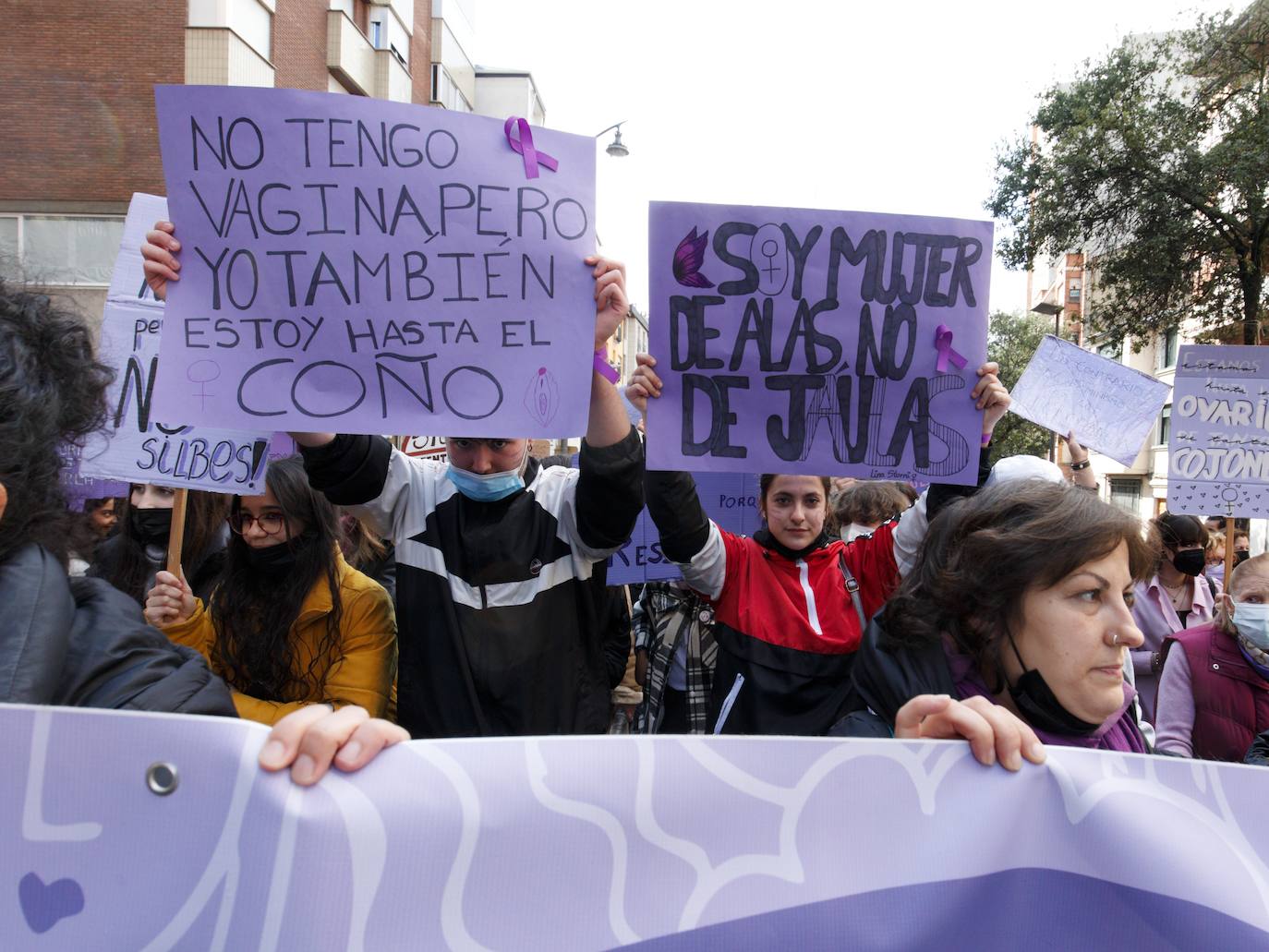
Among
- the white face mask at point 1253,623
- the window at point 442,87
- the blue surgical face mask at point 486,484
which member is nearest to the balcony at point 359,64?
the window at point 442,87

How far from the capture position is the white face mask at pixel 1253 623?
289 centimetres

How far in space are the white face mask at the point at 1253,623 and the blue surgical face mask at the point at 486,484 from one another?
2215mm

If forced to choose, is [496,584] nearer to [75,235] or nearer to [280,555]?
[280,555]

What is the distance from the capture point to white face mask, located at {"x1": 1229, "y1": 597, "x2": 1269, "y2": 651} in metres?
2.89

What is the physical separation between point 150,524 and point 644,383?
2.08 meters

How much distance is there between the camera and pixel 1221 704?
2900mm

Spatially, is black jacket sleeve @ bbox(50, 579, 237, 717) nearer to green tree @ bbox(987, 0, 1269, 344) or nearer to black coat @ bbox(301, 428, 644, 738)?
black coat @ bbox(301, 428, 644, 738)

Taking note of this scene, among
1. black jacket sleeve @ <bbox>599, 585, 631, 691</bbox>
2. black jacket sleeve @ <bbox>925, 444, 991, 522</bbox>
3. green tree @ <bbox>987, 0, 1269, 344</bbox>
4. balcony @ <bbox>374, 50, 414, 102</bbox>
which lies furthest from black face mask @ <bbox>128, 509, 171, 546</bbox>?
balcony @ <bbox>374, 50, 414, 102</bbox>

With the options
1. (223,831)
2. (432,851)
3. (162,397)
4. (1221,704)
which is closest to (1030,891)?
(432,851)

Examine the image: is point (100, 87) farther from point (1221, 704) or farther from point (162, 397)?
point (1221, 704)

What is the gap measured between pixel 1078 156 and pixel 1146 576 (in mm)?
15353

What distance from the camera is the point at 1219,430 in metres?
3.75

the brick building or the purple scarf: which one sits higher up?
the brick building

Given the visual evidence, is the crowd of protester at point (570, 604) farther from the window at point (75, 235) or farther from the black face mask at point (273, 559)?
the window at point (75, 235)
